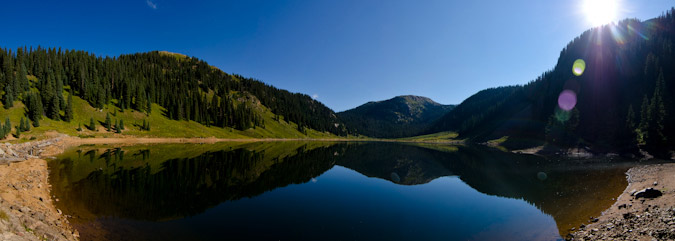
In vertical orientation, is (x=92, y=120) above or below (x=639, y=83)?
below

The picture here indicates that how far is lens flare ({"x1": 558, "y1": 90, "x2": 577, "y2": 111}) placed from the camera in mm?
134450

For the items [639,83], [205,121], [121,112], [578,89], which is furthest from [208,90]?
[639,83]

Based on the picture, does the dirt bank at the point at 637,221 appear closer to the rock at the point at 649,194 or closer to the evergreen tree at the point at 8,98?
the rock at the point at 649,194

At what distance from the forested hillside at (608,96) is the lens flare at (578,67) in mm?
464

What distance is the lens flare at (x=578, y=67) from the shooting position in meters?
151

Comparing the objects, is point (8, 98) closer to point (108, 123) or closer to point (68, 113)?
point (68, 113)

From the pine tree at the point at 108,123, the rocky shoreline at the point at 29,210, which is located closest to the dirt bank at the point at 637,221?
the rocky shoreline at the point at 29,210

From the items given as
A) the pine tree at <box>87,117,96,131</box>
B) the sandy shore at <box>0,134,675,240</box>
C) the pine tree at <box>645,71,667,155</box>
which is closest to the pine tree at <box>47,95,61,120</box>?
the pine tree at <box>87,117,96,131</box>

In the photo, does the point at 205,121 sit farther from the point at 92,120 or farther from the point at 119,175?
the point at 119,175

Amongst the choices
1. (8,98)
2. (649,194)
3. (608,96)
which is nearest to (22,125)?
(8,98)

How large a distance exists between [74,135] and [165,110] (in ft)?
197

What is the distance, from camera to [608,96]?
12469cm

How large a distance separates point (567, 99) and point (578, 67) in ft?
105

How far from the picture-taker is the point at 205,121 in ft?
466
